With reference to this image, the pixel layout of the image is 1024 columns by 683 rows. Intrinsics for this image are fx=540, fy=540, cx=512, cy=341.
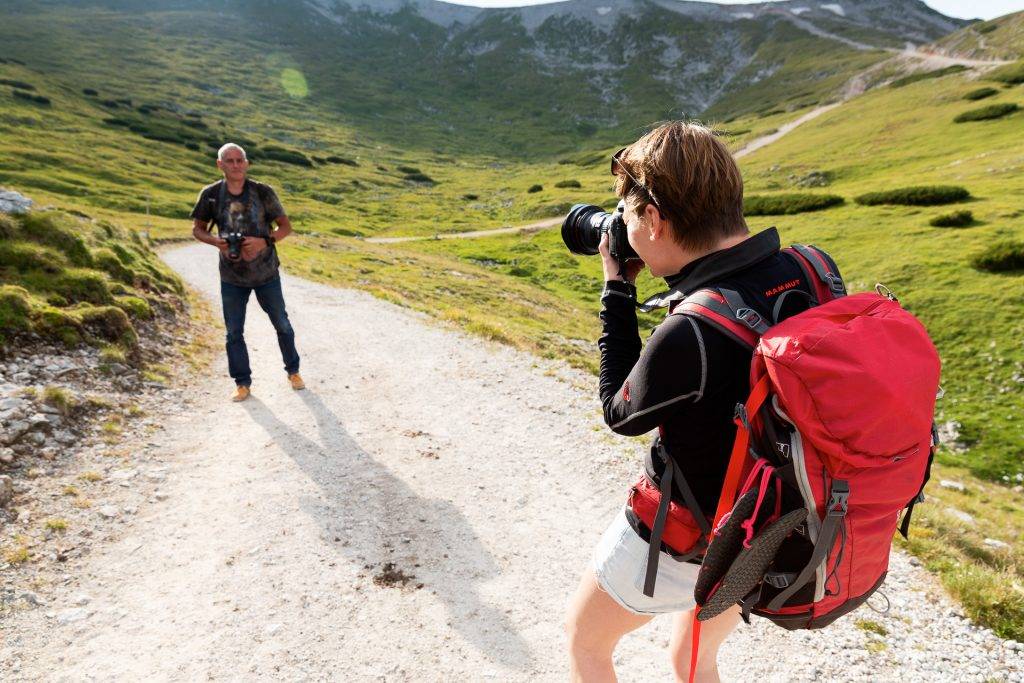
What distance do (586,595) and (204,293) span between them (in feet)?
58.7

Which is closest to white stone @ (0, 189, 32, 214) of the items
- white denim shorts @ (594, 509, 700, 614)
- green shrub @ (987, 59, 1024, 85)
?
white denim shorts @ (594, 509, 700, 614)

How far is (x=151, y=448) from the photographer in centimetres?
731

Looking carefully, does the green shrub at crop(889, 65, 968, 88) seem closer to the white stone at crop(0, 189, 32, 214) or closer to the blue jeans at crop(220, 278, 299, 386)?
the blue jeans at crop(220, 278, 299, 386)

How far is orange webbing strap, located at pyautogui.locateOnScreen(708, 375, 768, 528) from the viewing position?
2016mm

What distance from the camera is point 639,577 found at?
2.54 metres

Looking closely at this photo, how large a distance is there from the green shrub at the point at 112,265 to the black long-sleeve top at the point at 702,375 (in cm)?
1246

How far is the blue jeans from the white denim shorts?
24.6 ft

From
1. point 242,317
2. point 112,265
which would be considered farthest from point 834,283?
point 112,265

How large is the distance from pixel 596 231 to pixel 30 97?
11438cm

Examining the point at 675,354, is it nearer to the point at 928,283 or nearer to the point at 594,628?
the point at 594,628

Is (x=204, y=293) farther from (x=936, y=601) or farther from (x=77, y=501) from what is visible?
(x=936, y=601)

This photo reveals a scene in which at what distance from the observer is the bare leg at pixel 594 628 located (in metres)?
2.76

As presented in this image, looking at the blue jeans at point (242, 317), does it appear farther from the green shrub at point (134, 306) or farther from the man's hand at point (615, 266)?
the man's hand at point (615, 266)

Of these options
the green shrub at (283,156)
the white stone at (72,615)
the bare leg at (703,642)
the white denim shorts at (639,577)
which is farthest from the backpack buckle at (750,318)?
the green shrub at (283,156)
